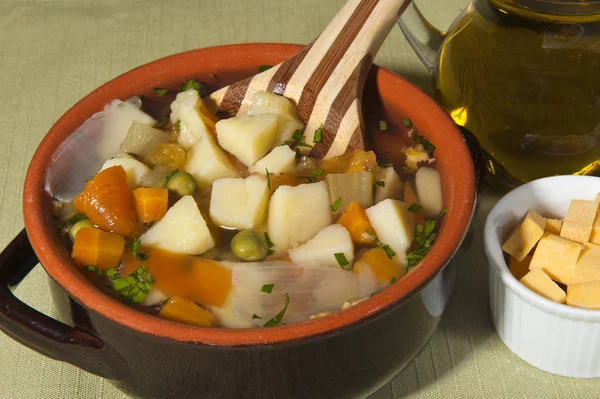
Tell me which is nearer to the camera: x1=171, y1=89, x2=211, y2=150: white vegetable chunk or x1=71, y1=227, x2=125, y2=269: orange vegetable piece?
x1=71, y1=227, x2=125, y2=269: orange vegetable piece

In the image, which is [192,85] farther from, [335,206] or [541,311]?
[541,311]

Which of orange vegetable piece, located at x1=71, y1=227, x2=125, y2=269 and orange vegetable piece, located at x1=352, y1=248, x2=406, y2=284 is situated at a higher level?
orange vegetable piece, located at x1=71, y1=227, x2=125, y2=269

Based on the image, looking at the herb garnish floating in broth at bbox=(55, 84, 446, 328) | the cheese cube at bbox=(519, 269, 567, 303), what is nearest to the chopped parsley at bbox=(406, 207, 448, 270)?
the herb garnish floating in broth at bbox=(55, 84, 446, 328)

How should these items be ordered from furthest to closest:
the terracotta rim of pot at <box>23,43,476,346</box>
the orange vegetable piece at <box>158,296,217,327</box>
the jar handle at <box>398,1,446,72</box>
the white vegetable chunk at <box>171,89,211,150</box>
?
the jar handle at <box>398,1,446,72</box>
the white vegetable chunk at <box>171,89,211,150</box>
the orange vegetable piece at <box>158,296,217,327</box>
the terracotta rim of pot at <box>23,43,476,346</box>

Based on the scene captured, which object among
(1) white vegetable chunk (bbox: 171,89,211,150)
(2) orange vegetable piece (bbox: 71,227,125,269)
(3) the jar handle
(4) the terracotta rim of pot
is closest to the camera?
(4) the terracotta rim of pot

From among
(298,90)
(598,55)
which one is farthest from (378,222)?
(598,55)

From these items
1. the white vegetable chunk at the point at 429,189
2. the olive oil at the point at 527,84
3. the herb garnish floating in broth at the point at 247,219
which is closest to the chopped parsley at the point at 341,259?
the herb garnish floating in broth at the point at 247,219

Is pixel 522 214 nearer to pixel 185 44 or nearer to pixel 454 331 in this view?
pixel 454 331

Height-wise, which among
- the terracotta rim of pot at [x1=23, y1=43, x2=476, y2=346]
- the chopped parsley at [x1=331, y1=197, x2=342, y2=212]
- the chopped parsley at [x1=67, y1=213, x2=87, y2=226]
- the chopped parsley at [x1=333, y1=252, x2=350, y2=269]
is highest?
the terracotta rim of pot at [x1=23, y1=43, x2=476, y2=346]

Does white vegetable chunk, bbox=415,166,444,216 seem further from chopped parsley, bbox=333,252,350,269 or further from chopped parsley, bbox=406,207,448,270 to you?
chopped parsley, bbox=333,252,350,269
